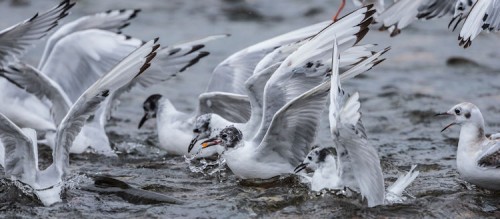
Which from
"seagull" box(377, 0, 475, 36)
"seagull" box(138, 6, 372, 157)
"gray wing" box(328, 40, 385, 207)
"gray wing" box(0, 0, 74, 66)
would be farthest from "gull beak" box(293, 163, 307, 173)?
"gray wing" box(0, 0, 74, 66)

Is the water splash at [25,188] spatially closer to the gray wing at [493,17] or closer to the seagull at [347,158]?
A: the seagull at [347,158]

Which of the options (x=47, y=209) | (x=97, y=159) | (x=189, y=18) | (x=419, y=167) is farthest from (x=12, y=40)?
(x=189, y=18)

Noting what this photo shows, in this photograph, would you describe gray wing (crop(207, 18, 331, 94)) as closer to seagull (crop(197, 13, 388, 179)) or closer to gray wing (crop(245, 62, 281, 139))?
gray wing (crop(245, 62, 281, 139))

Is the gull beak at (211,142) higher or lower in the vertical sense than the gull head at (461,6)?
lower

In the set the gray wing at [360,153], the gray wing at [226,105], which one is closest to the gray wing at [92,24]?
the gray wing at [226,105]

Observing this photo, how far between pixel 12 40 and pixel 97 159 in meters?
1.15

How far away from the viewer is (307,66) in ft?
23.1

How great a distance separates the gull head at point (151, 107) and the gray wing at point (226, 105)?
2.53 feet

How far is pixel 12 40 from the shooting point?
7980mm

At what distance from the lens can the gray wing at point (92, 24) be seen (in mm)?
9453

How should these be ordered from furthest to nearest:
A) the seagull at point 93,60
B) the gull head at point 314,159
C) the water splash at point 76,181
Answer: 1. the seagull at point 93,60
2. the water splash at point 76,181
3. the gull head at point 314,159

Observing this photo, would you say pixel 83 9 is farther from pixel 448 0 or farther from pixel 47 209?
pixel 47 209

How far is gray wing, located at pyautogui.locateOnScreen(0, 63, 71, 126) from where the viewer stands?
8484 mm

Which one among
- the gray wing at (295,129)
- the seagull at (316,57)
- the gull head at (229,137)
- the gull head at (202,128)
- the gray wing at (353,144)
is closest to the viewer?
the gray wing at (353,144)
